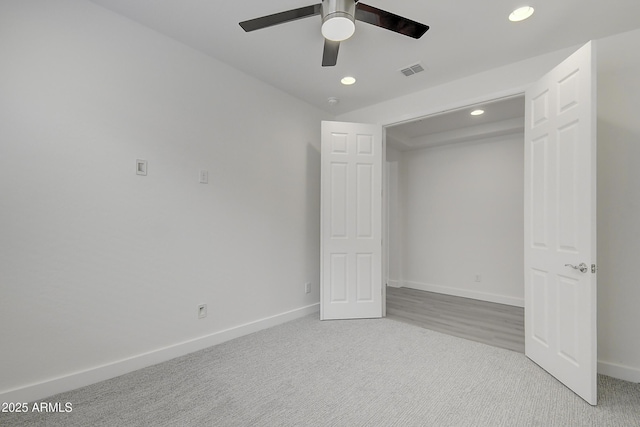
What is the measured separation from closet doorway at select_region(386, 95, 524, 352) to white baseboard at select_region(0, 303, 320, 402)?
191 cm

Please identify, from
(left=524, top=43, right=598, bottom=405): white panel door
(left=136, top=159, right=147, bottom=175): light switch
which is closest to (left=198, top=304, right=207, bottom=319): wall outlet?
(left=136, top=159, right=147, bottom=175): light switch

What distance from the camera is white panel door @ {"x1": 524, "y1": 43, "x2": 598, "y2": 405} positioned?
193cm

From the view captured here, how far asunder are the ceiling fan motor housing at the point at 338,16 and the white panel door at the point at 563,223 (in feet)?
5.31

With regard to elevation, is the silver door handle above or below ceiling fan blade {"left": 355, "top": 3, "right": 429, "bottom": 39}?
below

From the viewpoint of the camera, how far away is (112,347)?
2178 millimetres

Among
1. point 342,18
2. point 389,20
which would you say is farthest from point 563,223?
point 342,18

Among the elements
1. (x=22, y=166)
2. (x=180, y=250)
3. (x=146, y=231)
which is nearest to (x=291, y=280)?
(x=180, y=250)

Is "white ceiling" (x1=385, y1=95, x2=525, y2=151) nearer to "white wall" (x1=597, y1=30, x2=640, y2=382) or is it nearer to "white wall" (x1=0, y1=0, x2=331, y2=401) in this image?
"white wall" (x1=597, y1=30, x2=640, y2=382)

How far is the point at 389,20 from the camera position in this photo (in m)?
1.82

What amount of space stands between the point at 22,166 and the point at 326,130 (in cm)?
276

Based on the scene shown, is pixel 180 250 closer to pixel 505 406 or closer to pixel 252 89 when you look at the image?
pixel 252 89

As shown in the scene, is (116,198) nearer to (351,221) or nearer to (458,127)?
(351,221)

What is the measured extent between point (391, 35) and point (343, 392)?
2766 mm

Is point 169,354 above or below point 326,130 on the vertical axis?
below
